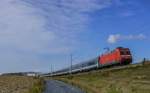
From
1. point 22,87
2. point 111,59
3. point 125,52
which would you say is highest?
point 125,52

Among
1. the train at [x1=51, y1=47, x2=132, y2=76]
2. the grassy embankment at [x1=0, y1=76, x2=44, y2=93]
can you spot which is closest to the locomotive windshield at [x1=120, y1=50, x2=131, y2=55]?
the train at [x1=51, y1=47, x2=132, y2=76]

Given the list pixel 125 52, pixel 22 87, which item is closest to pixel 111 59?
pixel 125 52

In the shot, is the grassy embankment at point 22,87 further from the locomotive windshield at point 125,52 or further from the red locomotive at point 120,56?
the locomotive windshield at point 125,52

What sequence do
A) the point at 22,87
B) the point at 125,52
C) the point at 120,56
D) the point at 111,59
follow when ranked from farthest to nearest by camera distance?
the point at 111,59
the point at 125,52
the point at 120,56
the point at 22,87

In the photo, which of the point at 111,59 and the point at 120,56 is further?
the point at 111,59

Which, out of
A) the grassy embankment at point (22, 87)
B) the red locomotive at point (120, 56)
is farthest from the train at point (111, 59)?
the grassy embankment at point (22, 87)

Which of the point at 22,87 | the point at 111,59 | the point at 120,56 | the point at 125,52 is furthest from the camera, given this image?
the point at 111,59

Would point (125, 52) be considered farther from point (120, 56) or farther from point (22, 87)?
point (22, 87)

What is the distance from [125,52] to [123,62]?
8.52 ft

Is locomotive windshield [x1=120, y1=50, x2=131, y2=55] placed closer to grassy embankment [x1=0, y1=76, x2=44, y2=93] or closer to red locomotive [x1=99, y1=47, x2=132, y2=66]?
red locomotive [x1=99, y1=47, x2=132, y2=66]

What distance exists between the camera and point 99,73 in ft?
299

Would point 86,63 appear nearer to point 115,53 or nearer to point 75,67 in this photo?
point 75,67

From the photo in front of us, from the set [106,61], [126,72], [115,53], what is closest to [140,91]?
[126,72]

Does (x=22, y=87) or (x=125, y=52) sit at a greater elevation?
(x=125, y=52)
